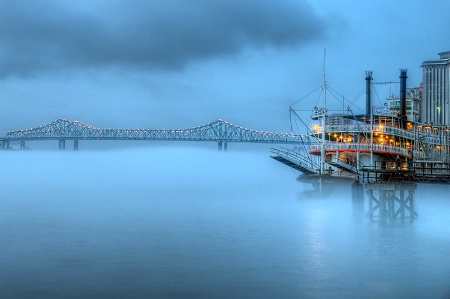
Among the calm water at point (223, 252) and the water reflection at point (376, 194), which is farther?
the water reflection at point (376, 194)

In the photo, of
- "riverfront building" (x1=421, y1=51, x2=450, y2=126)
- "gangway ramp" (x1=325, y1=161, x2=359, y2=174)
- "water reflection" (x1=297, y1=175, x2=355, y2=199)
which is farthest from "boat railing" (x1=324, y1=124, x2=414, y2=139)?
"riverfront building" (x1=421, y1=51, x2=450, y2=126)

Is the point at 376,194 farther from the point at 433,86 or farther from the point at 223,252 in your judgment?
the point at 433,86

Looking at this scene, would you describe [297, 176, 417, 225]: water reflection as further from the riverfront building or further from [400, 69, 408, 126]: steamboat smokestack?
the riverfront building

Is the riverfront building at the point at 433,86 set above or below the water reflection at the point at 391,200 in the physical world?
above

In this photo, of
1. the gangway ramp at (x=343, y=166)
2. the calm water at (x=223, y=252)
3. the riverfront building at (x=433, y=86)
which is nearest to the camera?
the calm water at (x=223, y=252)

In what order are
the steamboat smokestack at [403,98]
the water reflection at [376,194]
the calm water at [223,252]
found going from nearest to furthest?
1. the calm water at [223,252]
2. the water reflection at [376,194]
3. the steamboat smokestack at [403,98]

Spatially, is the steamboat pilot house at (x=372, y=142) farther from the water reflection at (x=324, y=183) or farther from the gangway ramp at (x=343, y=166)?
the water reflection at (x=324, y=183)

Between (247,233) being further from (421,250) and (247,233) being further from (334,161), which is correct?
(334,161)

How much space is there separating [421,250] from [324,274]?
7945 millimetres

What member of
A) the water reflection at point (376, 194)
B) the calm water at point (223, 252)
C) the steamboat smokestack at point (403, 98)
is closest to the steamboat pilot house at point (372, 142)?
the steamboat smokestack at point (403, 98)

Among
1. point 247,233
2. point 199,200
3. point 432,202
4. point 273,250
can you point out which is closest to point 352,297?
point 273,250

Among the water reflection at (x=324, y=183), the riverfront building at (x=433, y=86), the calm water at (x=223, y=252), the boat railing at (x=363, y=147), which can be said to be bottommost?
the calm water at (x=223, y=252)

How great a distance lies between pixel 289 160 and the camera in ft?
210

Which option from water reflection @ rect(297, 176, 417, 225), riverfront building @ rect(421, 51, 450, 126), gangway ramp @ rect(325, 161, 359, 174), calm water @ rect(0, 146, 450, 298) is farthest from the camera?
riverfront building @ rect(421, 51, 450, 126)
